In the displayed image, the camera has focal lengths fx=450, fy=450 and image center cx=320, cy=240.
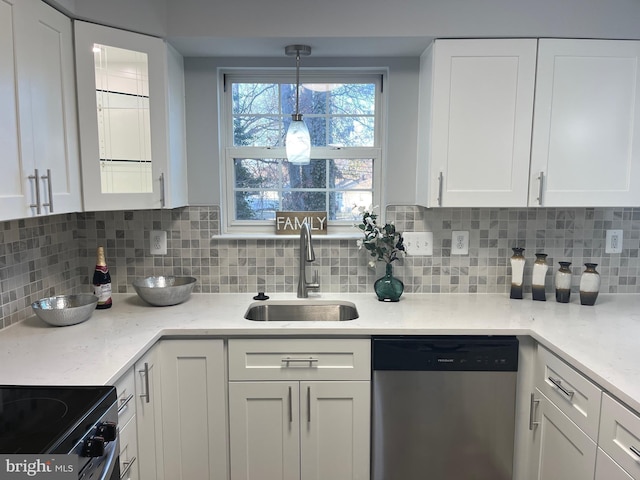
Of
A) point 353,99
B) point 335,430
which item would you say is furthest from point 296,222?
point 335,430

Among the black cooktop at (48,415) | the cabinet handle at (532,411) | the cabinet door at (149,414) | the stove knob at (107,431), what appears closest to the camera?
the black cooktop at (48,415)

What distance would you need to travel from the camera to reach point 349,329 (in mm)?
1845

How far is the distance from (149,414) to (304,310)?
2.87 feet

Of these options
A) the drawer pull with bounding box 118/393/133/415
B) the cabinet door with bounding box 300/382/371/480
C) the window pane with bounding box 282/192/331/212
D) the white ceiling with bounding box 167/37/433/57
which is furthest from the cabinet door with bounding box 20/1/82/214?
the cabinet door with bounding box 300/382/371/480

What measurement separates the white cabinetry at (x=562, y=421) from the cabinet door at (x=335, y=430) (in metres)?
0.68

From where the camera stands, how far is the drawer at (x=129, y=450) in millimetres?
1502

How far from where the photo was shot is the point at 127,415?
1.56m

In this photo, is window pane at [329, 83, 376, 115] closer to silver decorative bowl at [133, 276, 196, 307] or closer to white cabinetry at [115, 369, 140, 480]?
silver decorative bowl at [133, 276, 196, 307]

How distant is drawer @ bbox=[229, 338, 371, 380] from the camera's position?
6.15 feet

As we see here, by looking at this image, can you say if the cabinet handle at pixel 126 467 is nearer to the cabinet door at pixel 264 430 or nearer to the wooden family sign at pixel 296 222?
the cabinet door at pixel 264 430

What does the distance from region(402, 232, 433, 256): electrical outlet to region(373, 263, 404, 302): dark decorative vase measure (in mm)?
201

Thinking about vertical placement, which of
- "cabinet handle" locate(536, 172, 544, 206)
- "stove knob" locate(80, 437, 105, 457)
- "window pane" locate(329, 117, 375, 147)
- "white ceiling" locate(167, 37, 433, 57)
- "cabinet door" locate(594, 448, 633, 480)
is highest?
"white ceiling" locate(167, 37, 433, 57)

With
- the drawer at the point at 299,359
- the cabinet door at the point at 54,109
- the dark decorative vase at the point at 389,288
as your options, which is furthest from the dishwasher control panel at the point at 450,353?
the cabinet door at the point at 54,109

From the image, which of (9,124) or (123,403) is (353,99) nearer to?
(9,124)
